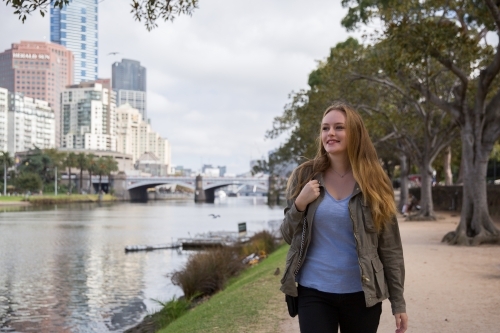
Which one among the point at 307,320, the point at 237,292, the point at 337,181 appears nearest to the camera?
the point at 307,320

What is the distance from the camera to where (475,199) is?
1528 cm

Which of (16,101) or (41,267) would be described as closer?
(41,267)

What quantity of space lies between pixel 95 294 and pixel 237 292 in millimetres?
7223

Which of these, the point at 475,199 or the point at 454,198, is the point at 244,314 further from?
the point at 454,198

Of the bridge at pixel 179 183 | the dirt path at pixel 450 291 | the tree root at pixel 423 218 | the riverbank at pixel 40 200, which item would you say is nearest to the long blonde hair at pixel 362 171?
the dirt path at pixel 450 291

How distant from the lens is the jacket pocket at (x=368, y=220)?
326 cm

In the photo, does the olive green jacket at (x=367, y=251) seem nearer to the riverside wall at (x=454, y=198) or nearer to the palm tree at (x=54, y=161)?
the riverside wall at (x=454, y=198)

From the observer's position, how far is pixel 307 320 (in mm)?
3207

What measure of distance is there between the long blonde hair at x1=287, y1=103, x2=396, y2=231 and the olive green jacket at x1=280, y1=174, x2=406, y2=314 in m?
0.05

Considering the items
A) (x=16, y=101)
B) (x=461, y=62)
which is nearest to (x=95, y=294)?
(x=461, y=62)

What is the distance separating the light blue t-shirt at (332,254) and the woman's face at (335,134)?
276 millimetres

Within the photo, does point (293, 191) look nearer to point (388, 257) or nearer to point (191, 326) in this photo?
point (388, 257)

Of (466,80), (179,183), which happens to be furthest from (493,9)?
(179,183)

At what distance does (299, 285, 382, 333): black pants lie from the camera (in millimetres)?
3195
